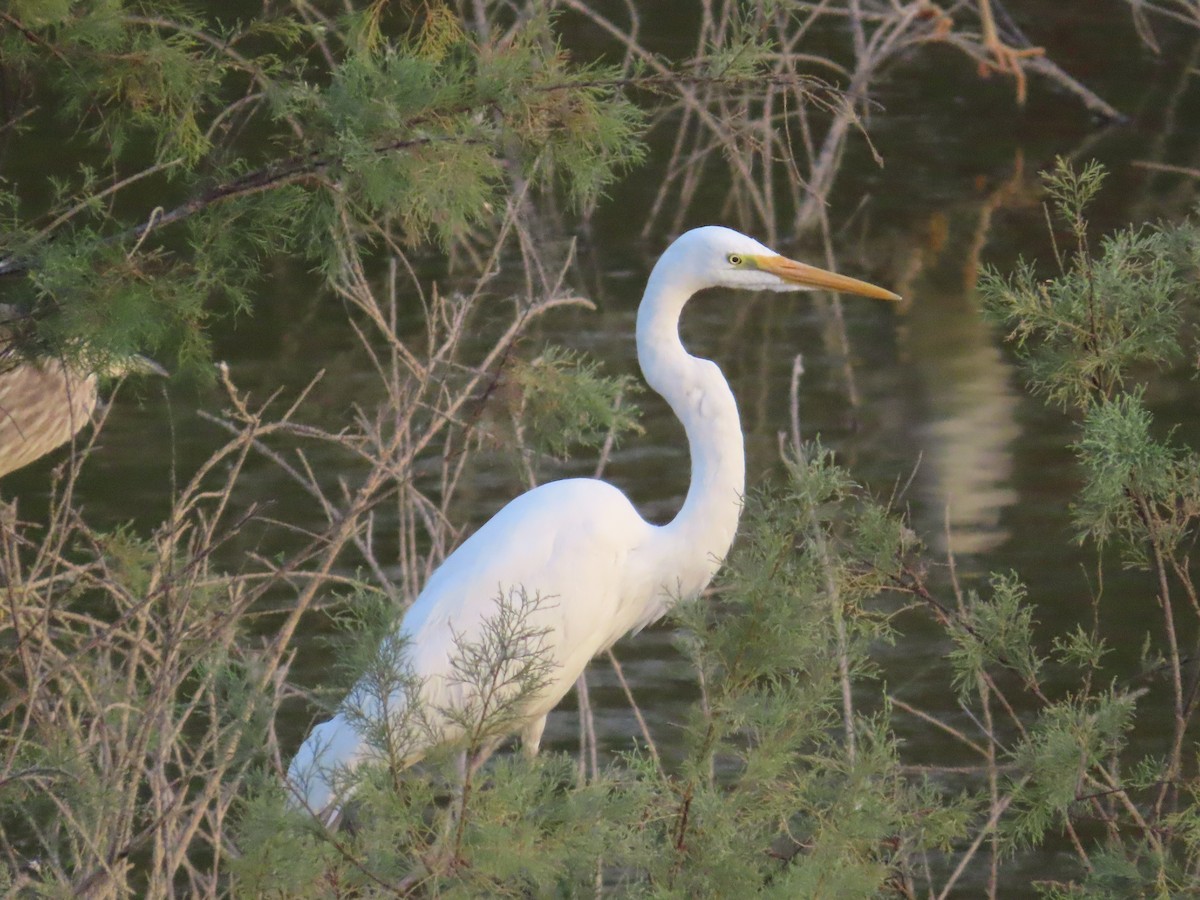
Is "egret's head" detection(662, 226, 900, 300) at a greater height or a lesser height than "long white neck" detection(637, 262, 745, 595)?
greater

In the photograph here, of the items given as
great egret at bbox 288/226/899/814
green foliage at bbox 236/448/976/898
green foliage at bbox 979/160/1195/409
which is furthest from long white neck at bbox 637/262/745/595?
green foliage at bbox 236/448/976/898

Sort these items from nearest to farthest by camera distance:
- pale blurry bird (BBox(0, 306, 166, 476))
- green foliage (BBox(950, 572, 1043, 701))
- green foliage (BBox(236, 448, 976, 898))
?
green foliage (BBox(236, 448, 976, 898)) < green foliage (BBox(950, 572, 1043, 701)) < pale blurry bird (BBox(0, 306, 166, 476))

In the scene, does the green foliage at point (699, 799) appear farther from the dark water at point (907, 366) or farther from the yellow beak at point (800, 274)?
the dark water at point (907, 366)

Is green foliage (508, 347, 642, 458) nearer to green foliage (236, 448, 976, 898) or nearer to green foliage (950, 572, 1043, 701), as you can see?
green foliage (950, 572, 1043, 701)

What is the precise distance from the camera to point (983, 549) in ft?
21.0

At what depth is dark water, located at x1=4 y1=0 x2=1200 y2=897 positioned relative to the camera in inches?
235

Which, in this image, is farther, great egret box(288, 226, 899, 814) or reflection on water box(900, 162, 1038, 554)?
reflection on water box(900, 162, 1038, 554)

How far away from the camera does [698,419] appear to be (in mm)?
3562

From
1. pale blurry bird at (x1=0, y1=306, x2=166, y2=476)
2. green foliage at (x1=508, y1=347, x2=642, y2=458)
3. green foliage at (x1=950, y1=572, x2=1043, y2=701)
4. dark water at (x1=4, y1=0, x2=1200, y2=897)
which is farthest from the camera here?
dark water at (x1=4, y1=0, x2=1200, y2=897)

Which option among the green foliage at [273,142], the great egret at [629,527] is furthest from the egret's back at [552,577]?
the green foliage at [273,142]

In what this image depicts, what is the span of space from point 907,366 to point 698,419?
16.3 feet

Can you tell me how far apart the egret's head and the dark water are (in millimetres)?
815

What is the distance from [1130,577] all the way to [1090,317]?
3390 mm

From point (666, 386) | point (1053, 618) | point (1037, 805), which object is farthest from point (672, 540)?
point (1053, 618)
